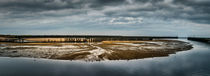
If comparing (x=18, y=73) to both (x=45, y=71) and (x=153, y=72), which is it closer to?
(x=45, y=71)

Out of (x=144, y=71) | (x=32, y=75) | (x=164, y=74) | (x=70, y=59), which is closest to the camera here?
(x=32, y=75)

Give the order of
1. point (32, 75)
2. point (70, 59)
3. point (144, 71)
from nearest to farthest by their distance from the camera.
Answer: point (32, 75)
point (144, 71)
point (70, 59)

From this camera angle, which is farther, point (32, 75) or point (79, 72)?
point (79, 72)

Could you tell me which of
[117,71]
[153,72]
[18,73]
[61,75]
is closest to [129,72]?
[117,71]

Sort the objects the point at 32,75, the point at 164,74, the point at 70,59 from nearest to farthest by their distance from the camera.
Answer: the point at 32,75
the point at 164,74
the point at 70,59

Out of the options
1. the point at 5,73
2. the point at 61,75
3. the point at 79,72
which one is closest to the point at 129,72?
the point at 79,72

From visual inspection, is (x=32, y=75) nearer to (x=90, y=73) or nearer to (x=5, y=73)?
(x=5, y=73)

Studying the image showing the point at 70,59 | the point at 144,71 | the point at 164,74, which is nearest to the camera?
the point at 164,74

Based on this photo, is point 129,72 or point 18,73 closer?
point 18,73
